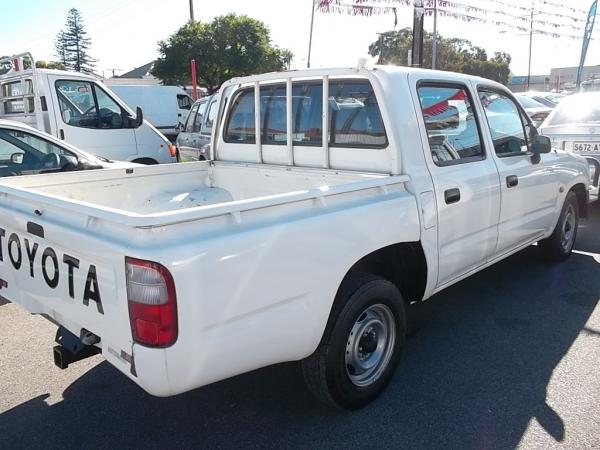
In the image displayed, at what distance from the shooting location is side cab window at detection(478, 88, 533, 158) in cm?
406

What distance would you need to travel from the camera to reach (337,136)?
3.58m

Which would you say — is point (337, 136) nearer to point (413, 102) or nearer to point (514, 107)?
point (413, 102)

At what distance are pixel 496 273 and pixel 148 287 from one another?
4.25 metres

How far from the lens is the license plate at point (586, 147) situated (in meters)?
7.28

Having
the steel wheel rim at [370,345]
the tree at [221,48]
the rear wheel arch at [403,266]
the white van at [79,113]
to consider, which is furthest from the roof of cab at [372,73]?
the tree at [221,48]

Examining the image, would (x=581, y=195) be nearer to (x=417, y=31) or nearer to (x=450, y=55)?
(x=417, y=31)

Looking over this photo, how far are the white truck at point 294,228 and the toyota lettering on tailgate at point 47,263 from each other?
0.04ft

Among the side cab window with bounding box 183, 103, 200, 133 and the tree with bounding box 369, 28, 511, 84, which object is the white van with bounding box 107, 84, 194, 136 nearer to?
the side cab window with bounding box 183, 103, 200, 133

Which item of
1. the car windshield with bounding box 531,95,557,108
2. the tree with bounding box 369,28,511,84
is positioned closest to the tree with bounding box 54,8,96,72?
the tree with bounding box 369,28,511,84

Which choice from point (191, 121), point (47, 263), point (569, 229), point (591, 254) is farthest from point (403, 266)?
point (191, 121)

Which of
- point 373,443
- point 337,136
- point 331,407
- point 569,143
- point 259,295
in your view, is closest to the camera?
point 259,295

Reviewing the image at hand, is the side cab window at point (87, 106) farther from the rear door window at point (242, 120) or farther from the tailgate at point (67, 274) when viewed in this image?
the tailgate at point (67, 274)

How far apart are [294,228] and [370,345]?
1.12 metres

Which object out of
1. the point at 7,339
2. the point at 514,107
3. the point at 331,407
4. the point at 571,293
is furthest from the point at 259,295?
the point at 571,293
